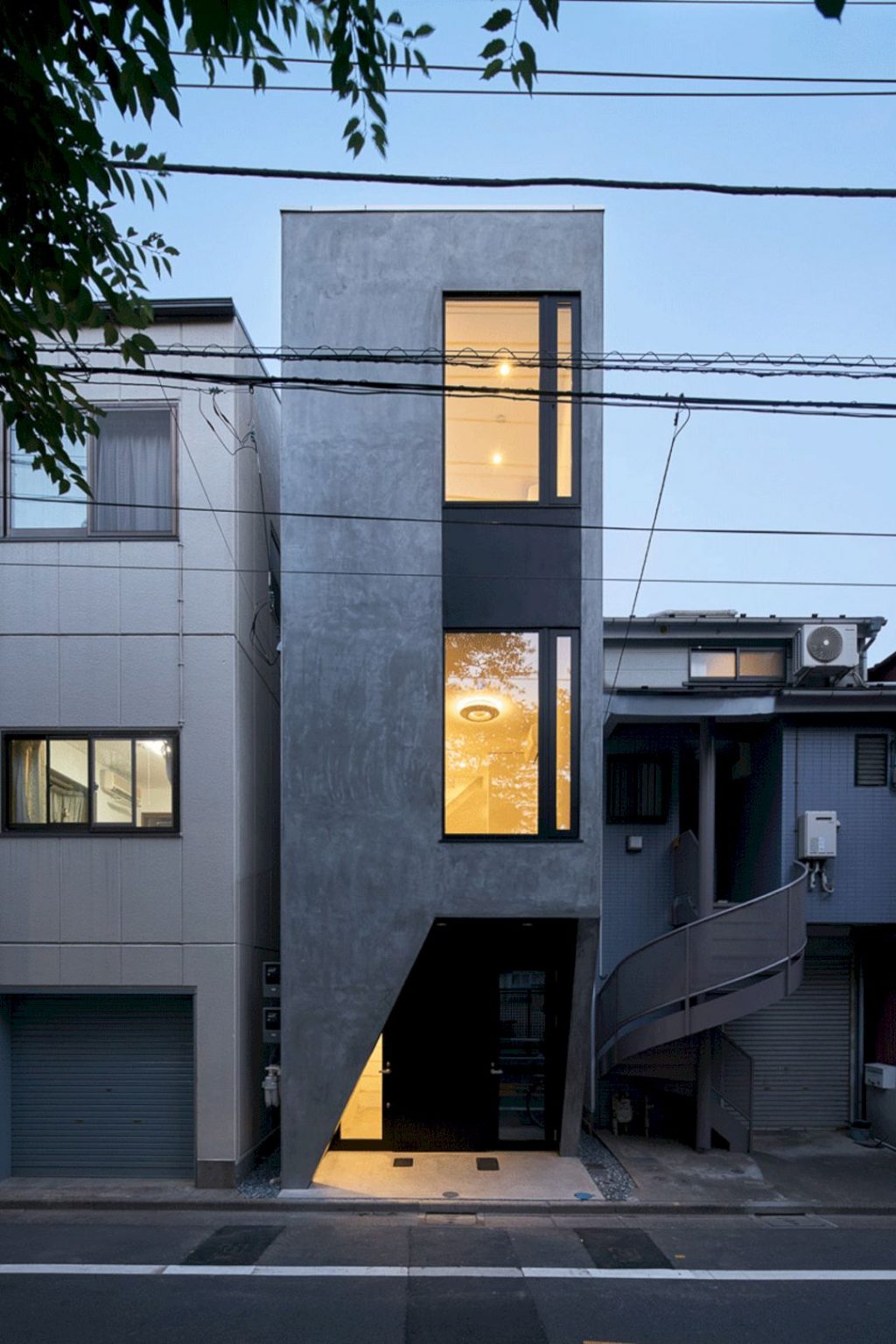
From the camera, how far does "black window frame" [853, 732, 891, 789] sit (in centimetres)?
1208

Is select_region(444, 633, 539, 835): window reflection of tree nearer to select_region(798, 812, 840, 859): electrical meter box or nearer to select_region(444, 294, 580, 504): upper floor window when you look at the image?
select_region(444, 294, 580, 504): upper floor window

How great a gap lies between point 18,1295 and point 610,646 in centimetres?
1000

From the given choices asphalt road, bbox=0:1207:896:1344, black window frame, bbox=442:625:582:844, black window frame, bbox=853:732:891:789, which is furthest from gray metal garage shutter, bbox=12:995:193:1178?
black window frame, bbox=853:732:891:789

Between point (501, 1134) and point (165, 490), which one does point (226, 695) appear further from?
point (501, 1134)

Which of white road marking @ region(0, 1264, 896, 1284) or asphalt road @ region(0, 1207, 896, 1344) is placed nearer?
asphalt road @ region(0, 1207, 896, 1344)

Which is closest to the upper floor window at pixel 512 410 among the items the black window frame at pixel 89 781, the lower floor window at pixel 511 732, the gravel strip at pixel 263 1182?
the lower floor window at pixel 511 732

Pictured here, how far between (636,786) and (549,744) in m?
3.45

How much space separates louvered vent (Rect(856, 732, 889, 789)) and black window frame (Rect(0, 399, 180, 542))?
30.6ft

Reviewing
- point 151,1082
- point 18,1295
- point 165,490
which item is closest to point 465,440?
point 165,490

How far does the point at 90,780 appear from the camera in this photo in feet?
34.4

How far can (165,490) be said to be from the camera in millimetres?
10719

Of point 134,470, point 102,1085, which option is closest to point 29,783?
point 102,1085

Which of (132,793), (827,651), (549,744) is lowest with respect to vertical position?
(132,793)

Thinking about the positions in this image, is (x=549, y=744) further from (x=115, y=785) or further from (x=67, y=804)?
(x=67, y=804)
